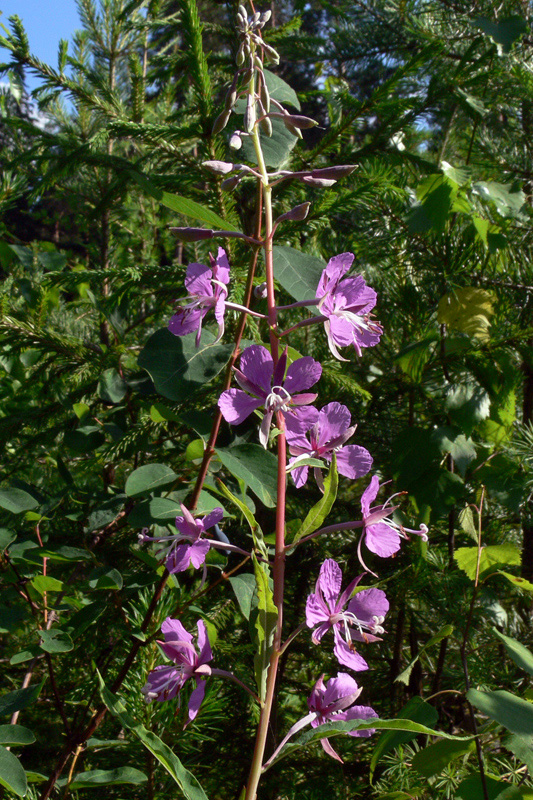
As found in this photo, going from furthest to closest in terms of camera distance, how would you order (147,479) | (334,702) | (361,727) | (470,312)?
(470,312), (147,479), (334,702), (361,727)

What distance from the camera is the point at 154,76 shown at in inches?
63.6

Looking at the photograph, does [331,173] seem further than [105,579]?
No

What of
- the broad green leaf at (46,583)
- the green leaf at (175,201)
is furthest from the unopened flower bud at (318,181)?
the broad green leaf at (46,583)

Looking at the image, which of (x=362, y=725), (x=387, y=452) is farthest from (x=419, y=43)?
(x=362, y=725)

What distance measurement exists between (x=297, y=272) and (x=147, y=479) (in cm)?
34

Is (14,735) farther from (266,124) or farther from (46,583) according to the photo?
(266,124)

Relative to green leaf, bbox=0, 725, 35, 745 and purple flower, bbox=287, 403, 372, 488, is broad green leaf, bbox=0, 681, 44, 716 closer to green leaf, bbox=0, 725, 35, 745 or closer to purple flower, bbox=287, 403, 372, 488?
green leaf, bbox=0, 725, 35, 745

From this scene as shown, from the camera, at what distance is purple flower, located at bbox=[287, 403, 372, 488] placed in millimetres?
580

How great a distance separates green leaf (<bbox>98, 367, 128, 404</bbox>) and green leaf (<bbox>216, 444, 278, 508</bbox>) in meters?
0.40

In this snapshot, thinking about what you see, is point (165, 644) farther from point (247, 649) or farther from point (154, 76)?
point (154, 76)

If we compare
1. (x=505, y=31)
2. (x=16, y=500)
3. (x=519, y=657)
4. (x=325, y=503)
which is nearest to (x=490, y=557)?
(x=519, y=657)

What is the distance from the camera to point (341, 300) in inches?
23.8

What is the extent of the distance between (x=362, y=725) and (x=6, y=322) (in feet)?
3.26

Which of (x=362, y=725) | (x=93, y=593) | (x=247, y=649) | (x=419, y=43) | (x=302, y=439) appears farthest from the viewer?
(x=419, y=43)
